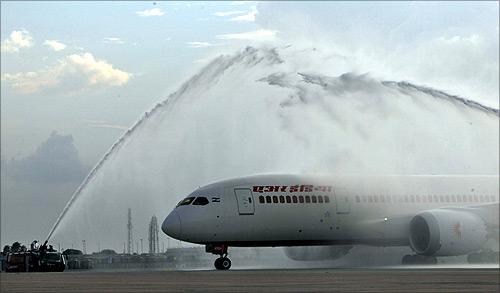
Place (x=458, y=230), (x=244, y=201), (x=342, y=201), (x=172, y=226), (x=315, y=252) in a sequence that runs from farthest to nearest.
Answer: (x=315, y=252), (x=342, y=201), (x=458, y=230), (x=244, y=201), (x=172, y=226)

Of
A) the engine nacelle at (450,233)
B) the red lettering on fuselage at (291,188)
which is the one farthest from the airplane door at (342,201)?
the engine nacelle at (450,233)

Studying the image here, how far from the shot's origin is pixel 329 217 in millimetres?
53938

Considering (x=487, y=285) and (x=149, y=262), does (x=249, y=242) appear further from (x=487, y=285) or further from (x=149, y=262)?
(x=149, y=262)

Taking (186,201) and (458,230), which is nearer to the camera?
(186,201)

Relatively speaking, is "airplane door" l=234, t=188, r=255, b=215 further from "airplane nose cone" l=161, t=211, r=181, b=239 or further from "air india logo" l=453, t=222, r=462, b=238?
"air india logo" l=453, t=222, r=462, b=238

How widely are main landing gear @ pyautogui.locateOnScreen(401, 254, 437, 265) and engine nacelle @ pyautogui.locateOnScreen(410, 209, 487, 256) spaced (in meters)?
2.34

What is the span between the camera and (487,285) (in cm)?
2812

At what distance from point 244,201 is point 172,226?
13.0ft

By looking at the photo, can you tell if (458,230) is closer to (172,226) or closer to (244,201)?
(244,201)

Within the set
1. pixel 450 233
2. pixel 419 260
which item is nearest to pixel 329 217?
pixel 450 233

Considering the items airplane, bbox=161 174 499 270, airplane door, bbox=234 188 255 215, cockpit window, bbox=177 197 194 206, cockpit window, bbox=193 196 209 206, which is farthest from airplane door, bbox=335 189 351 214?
cockpit window, bbox=177 197 194 206

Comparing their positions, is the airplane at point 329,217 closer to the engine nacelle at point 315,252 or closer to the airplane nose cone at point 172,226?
the airplane nose cone at point 172,226

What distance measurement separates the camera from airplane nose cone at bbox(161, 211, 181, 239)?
5128 centimetres

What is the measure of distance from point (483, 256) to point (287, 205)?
1120 cm
